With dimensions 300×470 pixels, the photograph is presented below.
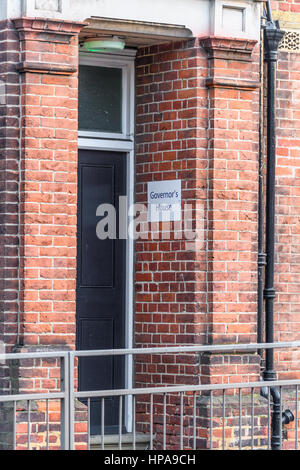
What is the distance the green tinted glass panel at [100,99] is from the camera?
436 inches

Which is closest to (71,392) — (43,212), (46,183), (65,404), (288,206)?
(65,404)

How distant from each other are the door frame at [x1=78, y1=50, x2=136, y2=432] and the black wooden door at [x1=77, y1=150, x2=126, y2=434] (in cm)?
6

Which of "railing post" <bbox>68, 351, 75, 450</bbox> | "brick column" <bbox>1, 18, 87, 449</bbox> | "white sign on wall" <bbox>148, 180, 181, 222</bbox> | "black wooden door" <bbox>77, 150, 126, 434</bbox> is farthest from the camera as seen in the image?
"black wooden door" <bbox>77, 150, 126, 434</bbox>

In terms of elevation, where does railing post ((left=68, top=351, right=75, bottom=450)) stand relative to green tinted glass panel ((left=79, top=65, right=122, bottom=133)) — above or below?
below

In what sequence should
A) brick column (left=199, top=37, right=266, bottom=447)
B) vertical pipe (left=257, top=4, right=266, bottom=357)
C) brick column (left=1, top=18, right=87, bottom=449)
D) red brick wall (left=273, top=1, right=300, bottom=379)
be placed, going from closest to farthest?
1. brick column (left=1, top=18, right=87, bottom=449)
2. brick column (left=199, top=37, right=266, bottom=447)
3. vertical pipe (left=257, top=4, right=266, bottom=357)
4. red brick wall (left=273, top=1, right=300, bottom=379)

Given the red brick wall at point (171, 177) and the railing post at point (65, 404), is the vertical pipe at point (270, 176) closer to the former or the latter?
the red brick wall at point (171, 177)

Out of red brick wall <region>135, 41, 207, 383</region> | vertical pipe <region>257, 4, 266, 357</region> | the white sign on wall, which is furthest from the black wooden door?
vertical pipe <region>257, 4, 266, 357</region>

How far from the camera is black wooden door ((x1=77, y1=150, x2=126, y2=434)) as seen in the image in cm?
1107

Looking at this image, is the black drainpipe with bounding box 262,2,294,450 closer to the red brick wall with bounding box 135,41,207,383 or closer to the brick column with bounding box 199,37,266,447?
the brick column with bounding box 199,37,266,447

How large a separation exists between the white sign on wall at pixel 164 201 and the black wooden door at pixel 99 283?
0.33 meters

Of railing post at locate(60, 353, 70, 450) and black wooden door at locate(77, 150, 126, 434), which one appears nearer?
railing post at locate(60, 353, 70, 450)

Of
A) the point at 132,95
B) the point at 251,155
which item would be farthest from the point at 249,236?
the point at 132,95

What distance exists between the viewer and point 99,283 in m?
11.2

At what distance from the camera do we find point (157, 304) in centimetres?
1103
